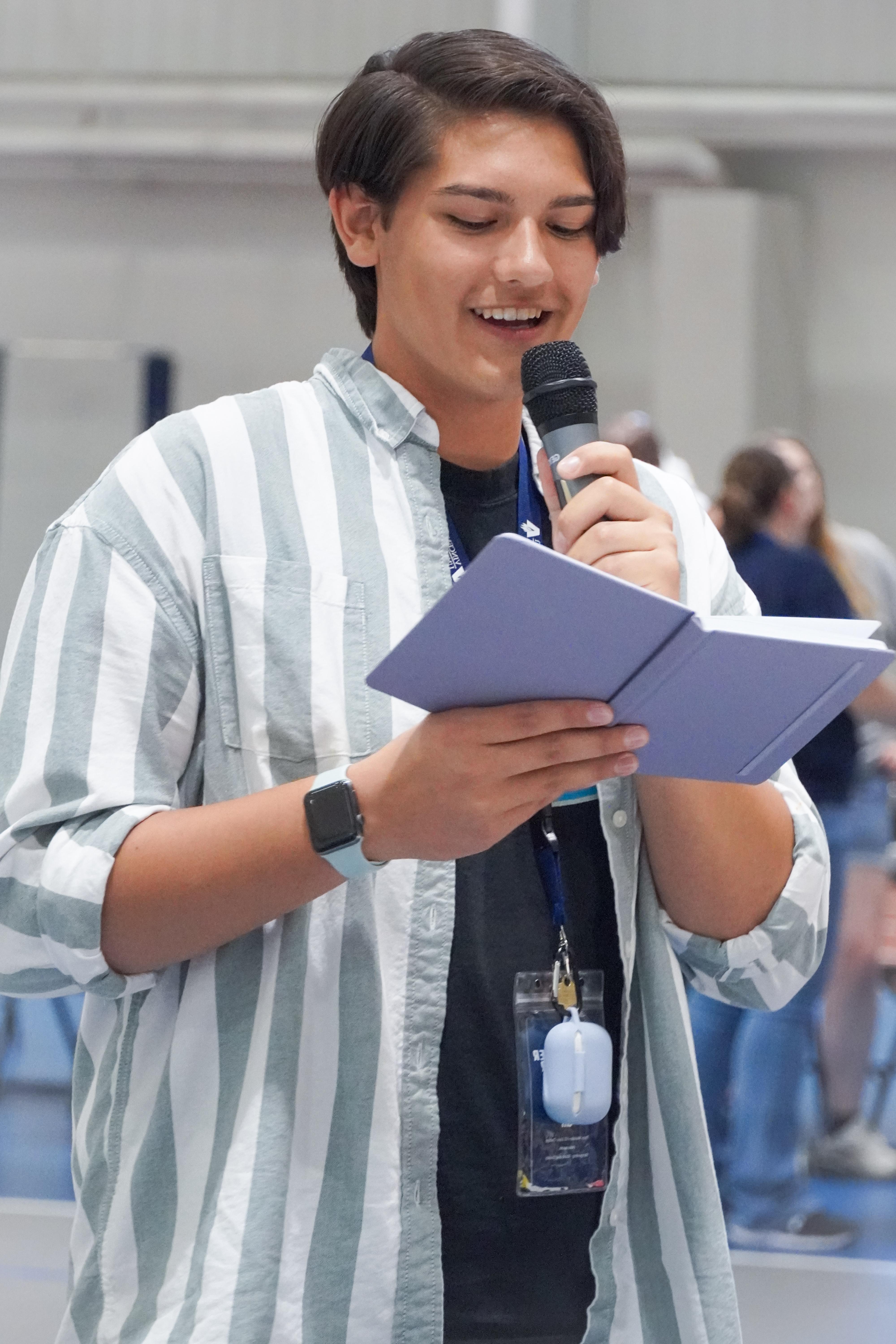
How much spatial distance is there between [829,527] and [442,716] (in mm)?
2986

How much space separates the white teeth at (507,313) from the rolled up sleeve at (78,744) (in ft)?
1.01

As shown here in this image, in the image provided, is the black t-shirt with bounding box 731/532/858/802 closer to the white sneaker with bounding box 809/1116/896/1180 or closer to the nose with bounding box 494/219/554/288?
the white sneaker with bounding box 809/1116/896/1180

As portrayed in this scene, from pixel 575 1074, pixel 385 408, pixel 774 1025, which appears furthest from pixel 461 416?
pixel 774 1025

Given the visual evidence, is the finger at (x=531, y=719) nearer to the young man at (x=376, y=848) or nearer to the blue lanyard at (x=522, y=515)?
the young man at (x=376, y=848)

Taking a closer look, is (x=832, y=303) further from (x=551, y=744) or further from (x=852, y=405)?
(x=551, y=744)

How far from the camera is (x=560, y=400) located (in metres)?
0.95

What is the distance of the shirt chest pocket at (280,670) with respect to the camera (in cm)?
98

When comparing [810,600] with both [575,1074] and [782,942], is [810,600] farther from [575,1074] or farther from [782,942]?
[575,1074]

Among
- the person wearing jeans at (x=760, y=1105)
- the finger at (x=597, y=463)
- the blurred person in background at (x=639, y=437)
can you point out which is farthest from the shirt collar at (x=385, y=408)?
the person wearing jeans at (x=760, y=1105)

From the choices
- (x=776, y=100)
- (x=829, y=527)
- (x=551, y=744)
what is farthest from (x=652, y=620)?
(x=776, y=100)

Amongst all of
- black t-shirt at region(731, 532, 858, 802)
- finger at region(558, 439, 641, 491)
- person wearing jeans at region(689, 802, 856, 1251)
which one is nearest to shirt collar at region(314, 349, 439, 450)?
finger at region(558, 439, 641, 491)

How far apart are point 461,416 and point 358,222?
17 centimetres

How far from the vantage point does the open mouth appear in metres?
1.05

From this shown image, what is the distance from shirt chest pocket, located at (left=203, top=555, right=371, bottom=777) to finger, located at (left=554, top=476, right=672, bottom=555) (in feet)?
0.61
